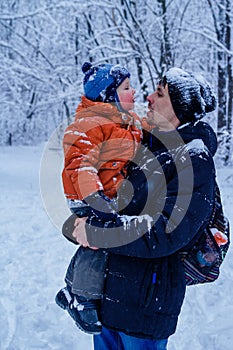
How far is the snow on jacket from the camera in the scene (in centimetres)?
158

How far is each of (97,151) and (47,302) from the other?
2666mm

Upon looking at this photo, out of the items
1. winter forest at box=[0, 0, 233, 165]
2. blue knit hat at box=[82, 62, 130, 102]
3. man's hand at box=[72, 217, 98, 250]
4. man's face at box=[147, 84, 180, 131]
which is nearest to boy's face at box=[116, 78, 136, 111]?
blue knit hat at box=[82, 62, 130, 102]

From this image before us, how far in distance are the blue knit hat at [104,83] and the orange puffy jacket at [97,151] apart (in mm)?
79

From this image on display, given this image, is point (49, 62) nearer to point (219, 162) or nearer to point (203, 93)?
point (219, 162)

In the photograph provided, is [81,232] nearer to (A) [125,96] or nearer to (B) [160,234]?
(B) [160,234]

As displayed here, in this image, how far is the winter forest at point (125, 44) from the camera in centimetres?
1232

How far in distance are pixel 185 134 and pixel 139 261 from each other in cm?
57

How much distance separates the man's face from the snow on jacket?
0.15 feet

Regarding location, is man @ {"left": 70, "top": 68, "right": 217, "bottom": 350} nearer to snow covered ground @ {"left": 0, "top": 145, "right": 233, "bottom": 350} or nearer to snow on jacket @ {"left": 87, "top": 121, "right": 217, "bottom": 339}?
snow on jacket @ {"left": 87, "top": 121, "right": 217, "bottom": 339}

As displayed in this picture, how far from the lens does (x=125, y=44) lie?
15492 millimetres

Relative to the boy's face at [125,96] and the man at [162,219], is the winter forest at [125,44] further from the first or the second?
the man at [162,219]

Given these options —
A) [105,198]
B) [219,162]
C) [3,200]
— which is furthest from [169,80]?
[219,162]

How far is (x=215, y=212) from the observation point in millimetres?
1821

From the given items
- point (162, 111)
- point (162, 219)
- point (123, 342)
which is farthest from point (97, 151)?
point (123, 342)
